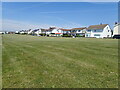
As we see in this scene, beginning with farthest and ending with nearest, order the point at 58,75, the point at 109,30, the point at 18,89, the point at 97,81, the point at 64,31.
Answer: the point at 64,31
the point at 109,30
the point at 58,75
the point at 97,81
the point at 18,89

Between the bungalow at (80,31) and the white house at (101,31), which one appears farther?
the bungalow at (80,31)

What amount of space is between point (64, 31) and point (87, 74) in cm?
8756

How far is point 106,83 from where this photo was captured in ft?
12.6

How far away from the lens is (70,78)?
423 centimetres

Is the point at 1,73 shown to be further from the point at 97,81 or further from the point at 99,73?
the point at 99,73

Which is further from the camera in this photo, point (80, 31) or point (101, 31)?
point (80, 31)

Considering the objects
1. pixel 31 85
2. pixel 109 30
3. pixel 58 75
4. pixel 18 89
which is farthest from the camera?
pixel 109 30

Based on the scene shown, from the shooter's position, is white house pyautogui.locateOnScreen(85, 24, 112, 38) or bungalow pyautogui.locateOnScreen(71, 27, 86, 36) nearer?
white house pyautogui.locateOnScreen(85, 24, 112, 38)

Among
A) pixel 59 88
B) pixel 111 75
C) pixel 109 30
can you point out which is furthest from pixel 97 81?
pixel 109 30

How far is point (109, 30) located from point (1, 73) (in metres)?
62.1

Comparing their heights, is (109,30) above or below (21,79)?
above

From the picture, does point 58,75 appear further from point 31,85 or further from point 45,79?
point 31,85

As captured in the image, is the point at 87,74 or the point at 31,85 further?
the point at 87,74

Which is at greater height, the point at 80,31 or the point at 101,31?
the point at 80,31
